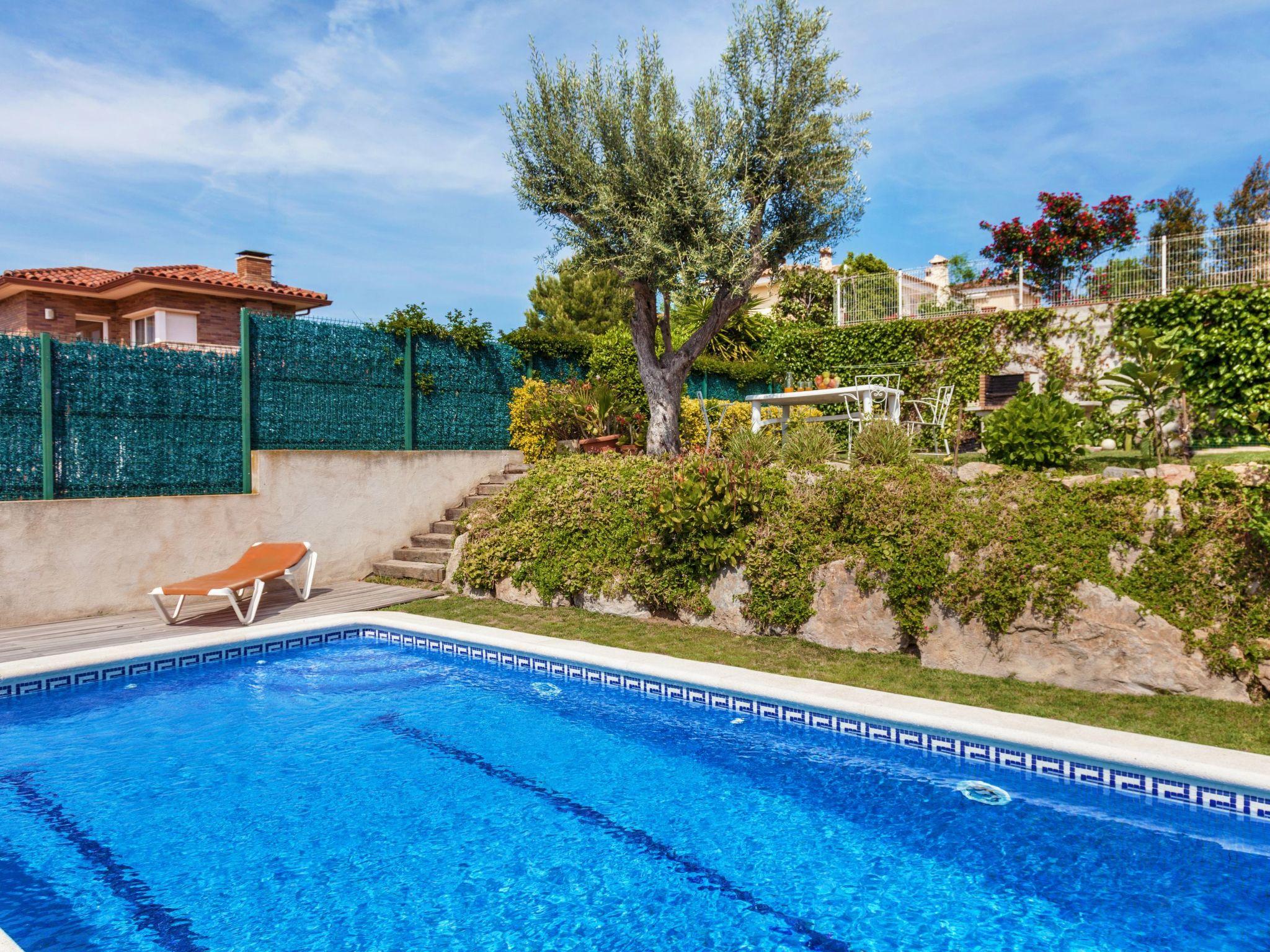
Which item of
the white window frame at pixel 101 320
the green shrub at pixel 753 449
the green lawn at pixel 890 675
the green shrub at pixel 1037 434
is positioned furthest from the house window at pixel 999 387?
the white window frame at pixel 101 320

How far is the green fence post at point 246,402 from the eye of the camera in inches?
Answer: 371

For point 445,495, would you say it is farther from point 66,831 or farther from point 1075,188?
point 1075,188

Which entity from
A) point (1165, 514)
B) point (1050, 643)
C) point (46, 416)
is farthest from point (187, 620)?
point (1165, 514)

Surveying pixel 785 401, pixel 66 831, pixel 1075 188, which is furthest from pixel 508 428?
pixel 1075 188

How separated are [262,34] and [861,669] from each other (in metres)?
11.4

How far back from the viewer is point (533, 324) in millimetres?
31188

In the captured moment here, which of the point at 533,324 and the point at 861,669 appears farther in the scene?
the point at 533,324

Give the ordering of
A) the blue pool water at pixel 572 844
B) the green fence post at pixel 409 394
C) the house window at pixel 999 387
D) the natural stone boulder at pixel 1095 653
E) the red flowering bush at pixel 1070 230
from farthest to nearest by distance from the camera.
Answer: the red flowering bush at pixel 1070 230 < the house window at pixel 999 387 < the green fence post at pixel 409 394 < the natural stone boulder at pixel 1095 653 < the blue pool water at pixel 572 844

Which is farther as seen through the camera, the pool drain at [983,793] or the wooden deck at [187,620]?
the wooden deck at [187,620]

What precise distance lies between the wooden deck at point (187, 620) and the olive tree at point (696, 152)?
5383 mm

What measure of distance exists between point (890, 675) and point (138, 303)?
2106cm

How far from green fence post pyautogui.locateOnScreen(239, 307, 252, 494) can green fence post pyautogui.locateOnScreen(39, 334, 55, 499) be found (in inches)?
75.6

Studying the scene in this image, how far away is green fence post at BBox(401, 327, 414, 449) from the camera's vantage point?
11.1 meters

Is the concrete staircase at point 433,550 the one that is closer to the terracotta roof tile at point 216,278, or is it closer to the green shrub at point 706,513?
the green shrub at point 706,513
